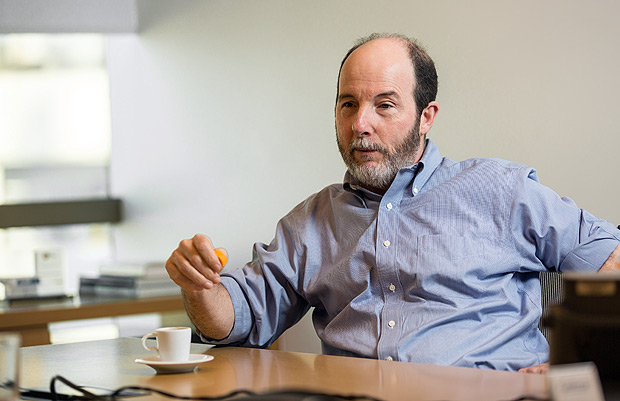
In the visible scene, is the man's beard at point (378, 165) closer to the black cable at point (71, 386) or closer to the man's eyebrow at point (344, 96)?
the man's eyebrow at point (344, 96)

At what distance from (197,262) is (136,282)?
5.23 ft

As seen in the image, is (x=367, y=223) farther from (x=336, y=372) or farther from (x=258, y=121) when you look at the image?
(x=258, y=121)

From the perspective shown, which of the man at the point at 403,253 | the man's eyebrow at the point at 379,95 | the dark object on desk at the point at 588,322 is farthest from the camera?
the man's eyebrow at the point at 379,95

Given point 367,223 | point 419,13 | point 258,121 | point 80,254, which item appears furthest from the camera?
point 80,254

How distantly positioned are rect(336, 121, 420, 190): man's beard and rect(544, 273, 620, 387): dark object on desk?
95cm

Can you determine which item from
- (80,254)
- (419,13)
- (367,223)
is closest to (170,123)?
(80,254)

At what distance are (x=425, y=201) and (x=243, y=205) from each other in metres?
1.27

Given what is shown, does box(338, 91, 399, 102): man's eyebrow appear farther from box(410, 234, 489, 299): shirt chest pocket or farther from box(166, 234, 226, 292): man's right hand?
box(166, 234, 226, 292): man's right hand

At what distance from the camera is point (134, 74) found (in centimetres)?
326

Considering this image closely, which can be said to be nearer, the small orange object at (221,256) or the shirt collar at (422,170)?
the small orange object at (221,256)

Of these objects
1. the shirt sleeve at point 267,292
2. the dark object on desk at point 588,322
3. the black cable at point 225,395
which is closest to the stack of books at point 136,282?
the shirt sleeve at point 267,292

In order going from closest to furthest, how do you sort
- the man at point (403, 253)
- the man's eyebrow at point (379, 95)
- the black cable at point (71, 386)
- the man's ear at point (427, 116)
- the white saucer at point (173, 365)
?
the black cable at point (71, 386) → the white saucer at point (173, 365) → the man at point (403, 253) → the man's eyebrow at point (379, 95) → the man's ear at point (427, 116)

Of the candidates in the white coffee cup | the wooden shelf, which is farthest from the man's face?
the wooden shelf

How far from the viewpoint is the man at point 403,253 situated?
1.58m
